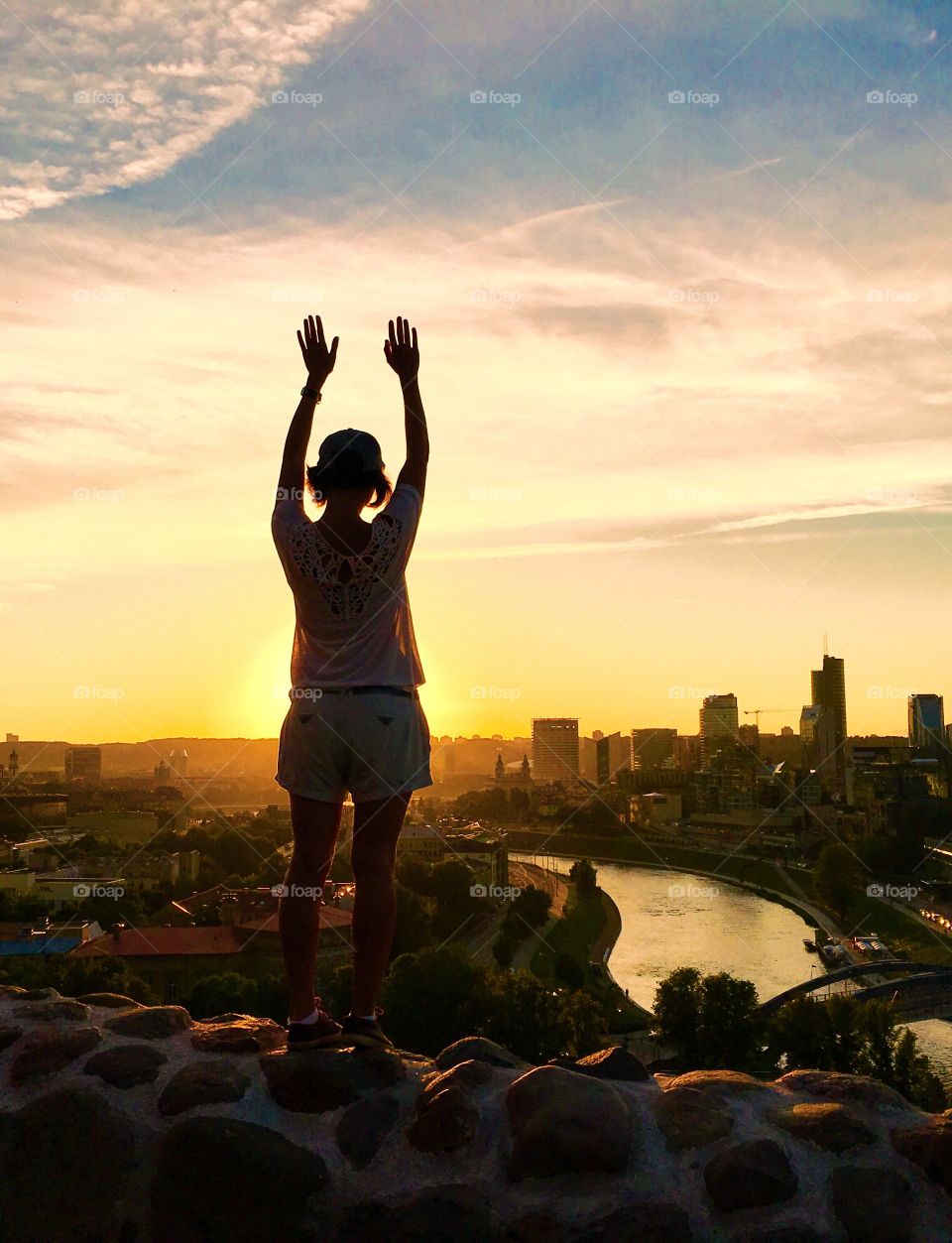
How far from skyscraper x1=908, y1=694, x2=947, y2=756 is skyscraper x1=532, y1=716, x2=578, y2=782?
32.6 meters

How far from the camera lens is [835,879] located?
125 feet

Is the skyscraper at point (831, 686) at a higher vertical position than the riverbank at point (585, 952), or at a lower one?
higher

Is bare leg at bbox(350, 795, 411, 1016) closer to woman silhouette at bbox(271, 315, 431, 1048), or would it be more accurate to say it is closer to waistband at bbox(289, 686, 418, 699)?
woman silhouette at bbox(271, 315, 431, 1048)

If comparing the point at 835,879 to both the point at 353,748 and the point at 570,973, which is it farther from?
the point at 353,748

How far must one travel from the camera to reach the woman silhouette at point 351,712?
2098 millimetres

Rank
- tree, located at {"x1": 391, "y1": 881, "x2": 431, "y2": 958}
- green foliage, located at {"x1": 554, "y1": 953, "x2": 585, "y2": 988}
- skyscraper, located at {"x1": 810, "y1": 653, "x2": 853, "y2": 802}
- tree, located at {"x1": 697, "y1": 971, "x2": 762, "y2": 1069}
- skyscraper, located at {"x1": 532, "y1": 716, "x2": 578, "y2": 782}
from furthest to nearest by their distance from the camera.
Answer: skyscraper, located at {"x1": 532, "y1": 716, "x2": 578, "y2": 782}
skyscraper, located at {"x1": 810, "y1": 653, "x2": 853, "y2": 802}
tree, located at {"x1": 391, "y1": 881, "x2": 431, "y2": 958}
green foliage, located at {"x1": 554, "y1": 953, "x2": 585, "y2": 988}
tree, located at {"x1": 697, "y1": 971, "x2": 762, "y2": 1069}

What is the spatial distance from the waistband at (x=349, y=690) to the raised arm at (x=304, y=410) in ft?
1.27

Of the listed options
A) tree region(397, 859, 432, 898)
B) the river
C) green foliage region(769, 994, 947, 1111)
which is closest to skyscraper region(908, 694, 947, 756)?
the river

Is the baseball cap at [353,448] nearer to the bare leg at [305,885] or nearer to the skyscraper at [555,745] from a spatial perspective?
the bare leg at [305,885]

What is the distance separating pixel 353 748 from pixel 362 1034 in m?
0.52

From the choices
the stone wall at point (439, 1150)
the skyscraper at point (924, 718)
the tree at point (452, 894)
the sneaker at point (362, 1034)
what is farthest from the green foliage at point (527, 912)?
the skyscraper at point (924, 718)

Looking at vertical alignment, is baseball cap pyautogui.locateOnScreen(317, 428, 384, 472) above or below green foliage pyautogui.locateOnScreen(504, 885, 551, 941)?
above

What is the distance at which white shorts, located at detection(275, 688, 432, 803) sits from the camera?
2.09m

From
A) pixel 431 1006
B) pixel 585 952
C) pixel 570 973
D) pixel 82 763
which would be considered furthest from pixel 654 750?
pixel 431 1006
